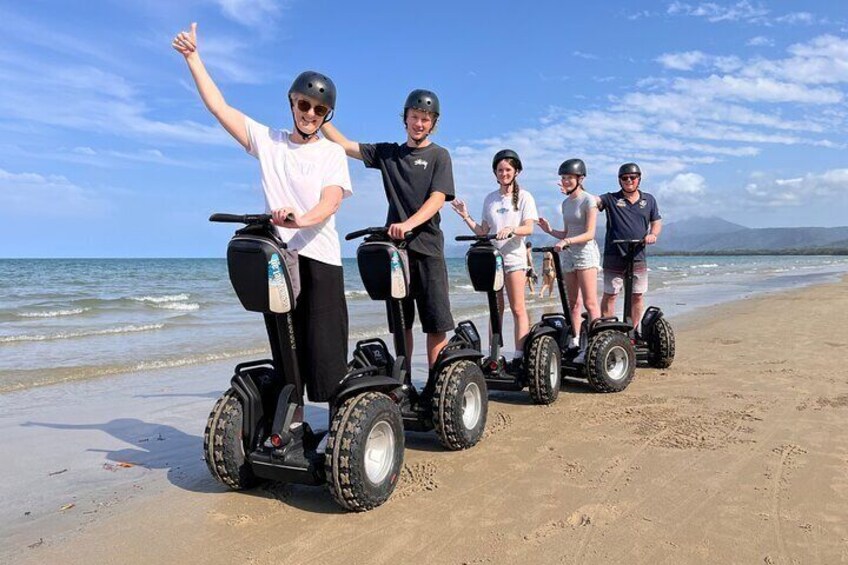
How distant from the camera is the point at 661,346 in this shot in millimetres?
6555

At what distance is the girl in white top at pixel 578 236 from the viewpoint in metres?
5.91

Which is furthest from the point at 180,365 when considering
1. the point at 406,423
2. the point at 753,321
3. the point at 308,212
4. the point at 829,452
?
the point at 753,321

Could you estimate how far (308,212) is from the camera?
2896 mm

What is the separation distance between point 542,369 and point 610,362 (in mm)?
1063

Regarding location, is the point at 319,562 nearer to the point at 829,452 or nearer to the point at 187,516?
the point at 187,516

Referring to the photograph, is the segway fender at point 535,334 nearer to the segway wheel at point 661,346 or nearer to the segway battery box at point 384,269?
the segway battery box at point 384,269

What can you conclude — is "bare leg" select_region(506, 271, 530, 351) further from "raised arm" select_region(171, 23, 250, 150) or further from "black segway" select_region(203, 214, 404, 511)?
"raised arm" select_region(171, 23, 250, 150)

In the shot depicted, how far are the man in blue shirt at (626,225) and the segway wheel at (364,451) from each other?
4.25 m

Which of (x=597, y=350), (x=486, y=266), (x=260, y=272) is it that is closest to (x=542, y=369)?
(x=597, y=350)

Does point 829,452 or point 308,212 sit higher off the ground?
point 308,212

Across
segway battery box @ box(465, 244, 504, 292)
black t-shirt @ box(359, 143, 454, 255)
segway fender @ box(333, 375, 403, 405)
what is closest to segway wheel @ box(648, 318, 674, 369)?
segway battery box @ box(465, 244, 504, 292)

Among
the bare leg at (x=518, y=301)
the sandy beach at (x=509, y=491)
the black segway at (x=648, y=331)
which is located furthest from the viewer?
the black segway at (x=648, y=331)

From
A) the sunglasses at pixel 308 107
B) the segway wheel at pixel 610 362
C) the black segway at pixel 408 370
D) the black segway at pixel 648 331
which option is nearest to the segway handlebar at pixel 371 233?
the black segway at pixel 408 370

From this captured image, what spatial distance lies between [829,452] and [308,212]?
3.43 meters
